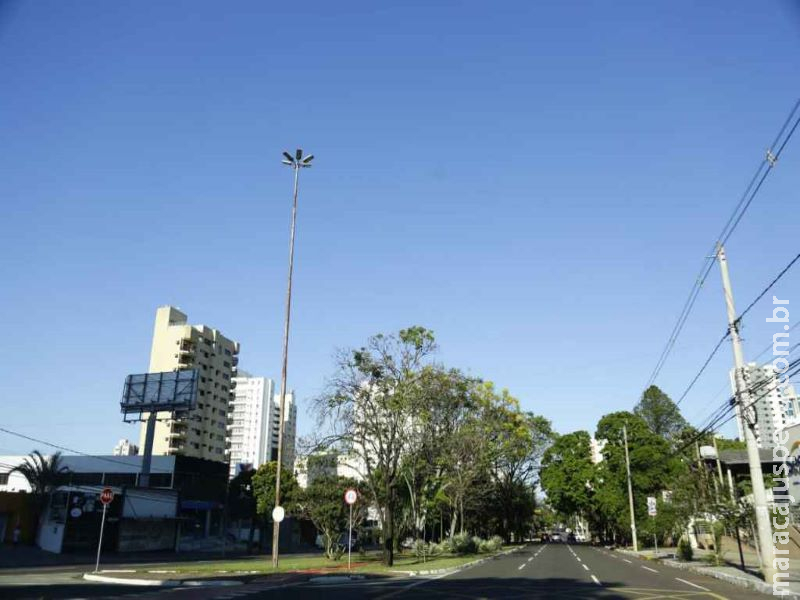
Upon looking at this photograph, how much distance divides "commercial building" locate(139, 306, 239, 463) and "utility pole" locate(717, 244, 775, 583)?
9348 centimetres

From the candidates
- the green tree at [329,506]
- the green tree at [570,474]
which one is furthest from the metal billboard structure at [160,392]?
the green tree at [570,474]

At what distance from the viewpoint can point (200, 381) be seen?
371 feet

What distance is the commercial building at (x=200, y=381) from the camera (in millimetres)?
102812

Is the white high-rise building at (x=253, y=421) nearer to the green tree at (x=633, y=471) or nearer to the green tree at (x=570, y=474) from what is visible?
the green tree at (x=570, y=474)

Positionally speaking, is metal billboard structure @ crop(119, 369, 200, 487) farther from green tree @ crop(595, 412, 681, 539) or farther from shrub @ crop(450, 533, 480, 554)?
green tree @ crop(595, 412, 681, 539)

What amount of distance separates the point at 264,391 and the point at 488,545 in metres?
141

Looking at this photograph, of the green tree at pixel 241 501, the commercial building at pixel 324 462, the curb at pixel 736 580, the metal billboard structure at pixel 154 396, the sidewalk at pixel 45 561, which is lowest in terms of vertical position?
the sidewalk at pixel 45 561

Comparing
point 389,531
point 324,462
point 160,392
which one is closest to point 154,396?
point 160,392

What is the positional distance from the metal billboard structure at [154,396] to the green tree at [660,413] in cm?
6024

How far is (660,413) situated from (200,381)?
79.6 m

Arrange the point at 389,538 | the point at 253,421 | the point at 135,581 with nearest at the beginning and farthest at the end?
the point at 135,581, the point at 389,538, the point at 253,421

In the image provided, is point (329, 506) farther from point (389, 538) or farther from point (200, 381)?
point (200, 381)

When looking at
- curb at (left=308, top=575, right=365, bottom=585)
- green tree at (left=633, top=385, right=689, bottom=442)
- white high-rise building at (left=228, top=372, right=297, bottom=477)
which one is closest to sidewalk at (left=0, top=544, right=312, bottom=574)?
curb at (left=308, top=575, right=365, bottom=585)

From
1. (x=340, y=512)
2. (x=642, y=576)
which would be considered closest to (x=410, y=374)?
(x=340, y=512)
